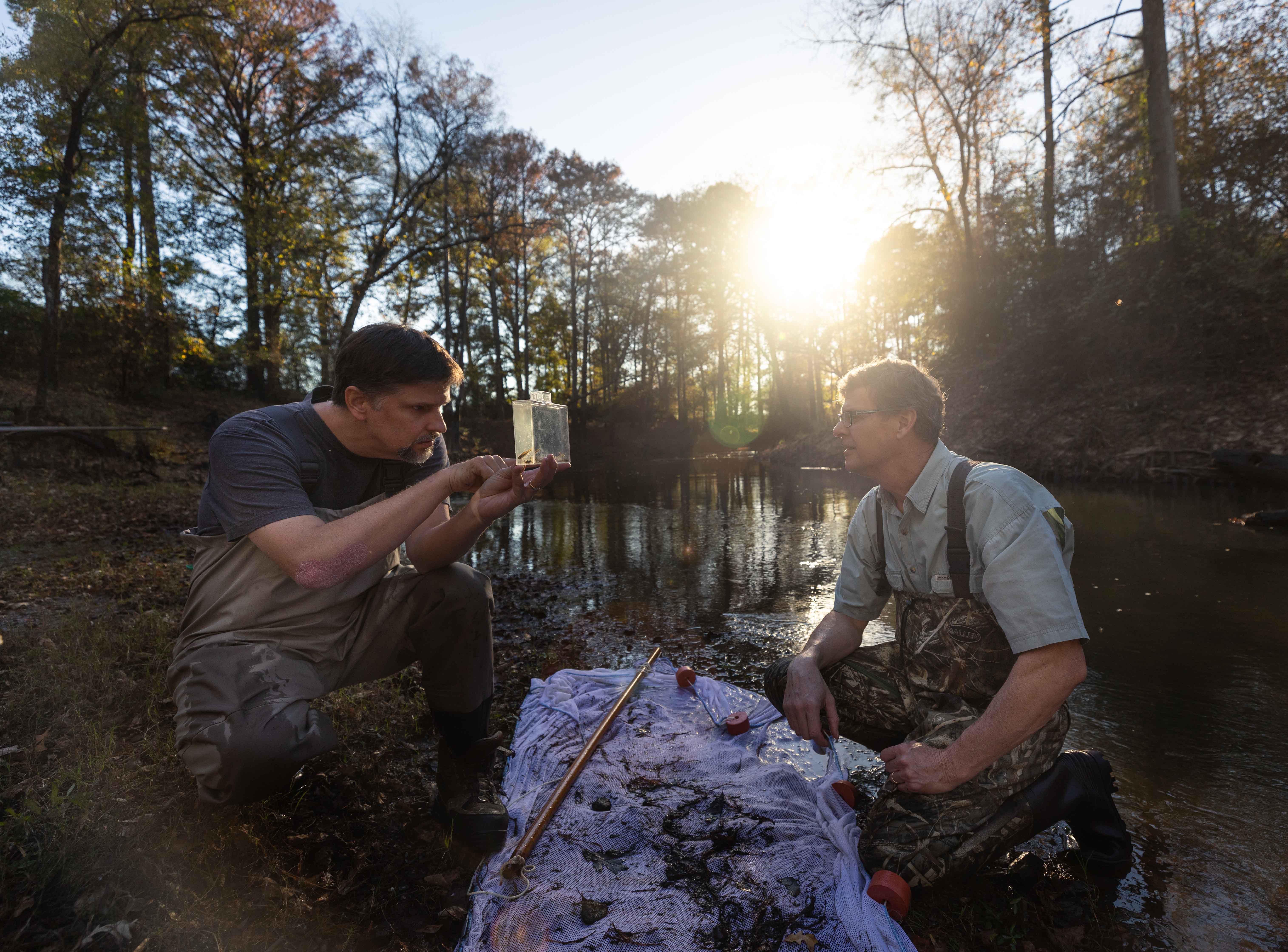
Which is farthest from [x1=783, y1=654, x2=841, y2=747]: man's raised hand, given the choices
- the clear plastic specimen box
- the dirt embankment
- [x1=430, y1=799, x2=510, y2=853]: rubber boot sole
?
the dirt embankment

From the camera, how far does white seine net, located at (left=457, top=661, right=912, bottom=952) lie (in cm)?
187

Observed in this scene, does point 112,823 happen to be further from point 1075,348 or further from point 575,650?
point 1075,348

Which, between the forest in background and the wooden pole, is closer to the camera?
the wooden pole

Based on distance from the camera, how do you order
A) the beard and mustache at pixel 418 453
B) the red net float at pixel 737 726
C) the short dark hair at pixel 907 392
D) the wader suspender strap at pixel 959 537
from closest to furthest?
the wader suspender strap at pixel 959 537, the short dark hair at pixel 907 392, the beard and mustache at pixel 418 453, the red net float at pixel 737 726

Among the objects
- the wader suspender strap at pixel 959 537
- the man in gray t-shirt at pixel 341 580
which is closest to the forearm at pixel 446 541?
the man in gray t-shirt at pixel 341 580

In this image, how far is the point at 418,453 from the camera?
269cm

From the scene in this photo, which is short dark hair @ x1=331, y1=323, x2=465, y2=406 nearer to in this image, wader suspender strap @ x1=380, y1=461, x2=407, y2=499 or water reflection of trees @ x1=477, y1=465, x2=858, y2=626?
wader suspender strap @ x1=380, y1=461, x2=407, y2=499

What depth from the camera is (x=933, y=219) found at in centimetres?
1945

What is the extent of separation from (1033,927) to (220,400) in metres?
21.9

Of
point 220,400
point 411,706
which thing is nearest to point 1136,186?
point 411,706

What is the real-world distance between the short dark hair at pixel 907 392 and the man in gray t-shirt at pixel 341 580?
4.55 ft

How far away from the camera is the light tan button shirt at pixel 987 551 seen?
190 centimetres

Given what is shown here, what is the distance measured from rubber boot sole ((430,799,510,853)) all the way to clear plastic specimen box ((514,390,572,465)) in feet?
4.54

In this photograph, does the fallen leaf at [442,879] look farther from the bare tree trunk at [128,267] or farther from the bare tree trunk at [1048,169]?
the bare tree trunk at [1048,169]
